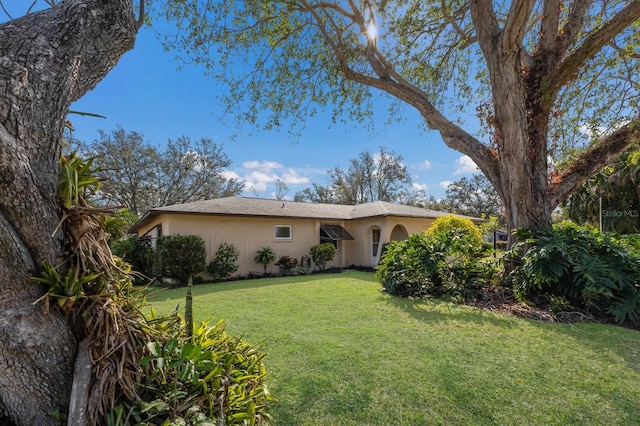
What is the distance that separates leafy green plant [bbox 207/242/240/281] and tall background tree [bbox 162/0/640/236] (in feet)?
21.0

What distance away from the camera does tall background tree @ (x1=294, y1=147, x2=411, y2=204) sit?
117ft

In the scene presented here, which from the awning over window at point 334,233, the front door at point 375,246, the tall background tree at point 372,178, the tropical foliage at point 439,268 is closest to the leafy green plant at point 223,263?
the awning over window at point 334,233

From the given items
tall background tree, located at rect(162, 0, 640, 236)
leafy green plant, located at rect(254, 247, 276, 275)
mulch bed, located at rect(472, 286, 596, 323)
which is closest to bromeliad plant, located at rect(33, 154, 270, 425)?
mulch bed, located at rect(472, 286, 596, 323)

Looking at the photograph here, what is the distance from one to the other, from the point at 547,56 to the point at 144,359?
35.4 feet

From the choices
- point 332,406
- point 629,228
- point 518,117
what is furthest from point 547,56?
point 629,228

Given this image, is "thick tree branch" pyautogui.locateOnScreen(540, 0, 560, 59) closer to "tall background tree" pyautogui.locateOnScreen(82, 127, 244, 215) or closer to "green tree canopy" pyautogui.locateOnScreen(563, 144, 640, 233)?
"green tree canopy" pyautogui.locateOnScreen(563, 144, 640, 233)

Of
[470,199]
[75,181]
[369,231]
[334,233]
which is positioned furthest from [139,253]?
[470,199]

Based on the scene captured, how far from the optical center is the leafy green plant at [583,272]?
5.62 m

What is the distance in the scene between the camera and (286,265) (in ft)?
49.1

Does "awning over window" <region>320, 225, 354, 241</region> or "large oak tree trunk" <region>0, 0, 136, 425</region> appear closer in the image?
"large oak tree trunk" <region>0, 0, 136, 425</region>

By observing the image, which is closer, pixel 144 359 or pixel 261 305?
pixel 144 359

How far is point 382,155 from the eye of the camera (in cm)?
3559

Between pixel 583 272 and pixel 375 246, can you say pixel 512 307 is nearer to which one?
pixel 583 272

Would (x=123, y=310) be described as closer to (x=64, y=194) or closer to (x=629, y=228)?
(x=64, y=194)
